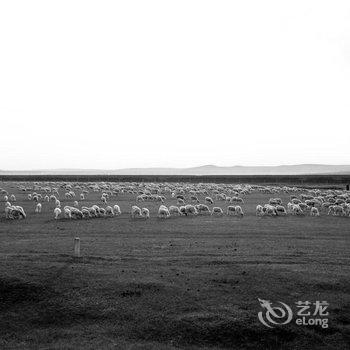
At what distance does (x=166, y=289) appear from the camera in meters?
15.6

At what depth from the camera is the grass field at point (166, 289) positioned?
13.0m

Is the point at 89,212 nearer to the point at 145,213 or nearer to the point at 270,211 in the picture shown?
the point at 145,213

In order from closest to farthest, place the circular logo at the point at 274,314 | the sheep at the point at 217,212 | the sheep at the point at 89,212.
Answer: the circular logo at the point at 274,314 < the sheep at the point at 89,212 < the sheep at the point at 217,212

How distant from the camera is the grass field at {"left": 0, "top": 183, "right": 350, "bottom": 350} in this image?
42.6 ft

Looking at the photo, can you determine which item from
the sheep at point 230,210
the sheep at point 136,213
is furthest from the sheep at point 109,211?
the sheep at point 230,210

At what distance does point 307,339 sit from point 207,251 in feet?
27.4

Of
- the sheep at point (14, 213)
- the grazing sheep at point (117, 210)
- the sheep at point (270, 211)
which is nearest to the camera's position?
the sheep at point (14, 213)

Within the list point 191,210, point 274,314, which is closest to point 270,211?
point 191,210

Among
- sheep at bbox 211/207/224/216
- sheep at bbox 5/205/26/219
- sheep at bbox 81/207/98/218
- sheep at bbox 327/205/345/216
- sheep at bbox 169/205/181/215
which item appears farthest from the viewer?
sheep at bbox 327/205/345/216

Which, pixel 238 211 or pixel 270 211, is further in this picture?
pixel 238 211

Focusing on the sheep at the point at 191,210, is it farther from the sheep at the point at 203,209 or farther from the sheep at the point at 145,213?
the sheep at the point at 145,213

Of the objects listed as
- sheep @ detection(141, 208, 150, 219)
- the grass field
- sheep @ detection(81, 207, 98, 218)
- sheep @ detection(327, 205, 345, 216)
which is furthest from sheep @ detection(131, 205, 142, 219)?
sheep @ detection(327, 205, 345, 216)

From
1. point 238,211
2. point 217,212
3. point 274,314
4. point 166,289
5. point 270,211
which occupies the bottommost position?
point 274,314

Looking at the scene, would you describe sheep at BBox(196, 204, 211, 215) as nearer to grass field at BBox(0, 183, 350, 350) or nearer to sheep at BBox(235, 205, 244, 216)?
sheep at BBox(235, 205, 244, 216)
